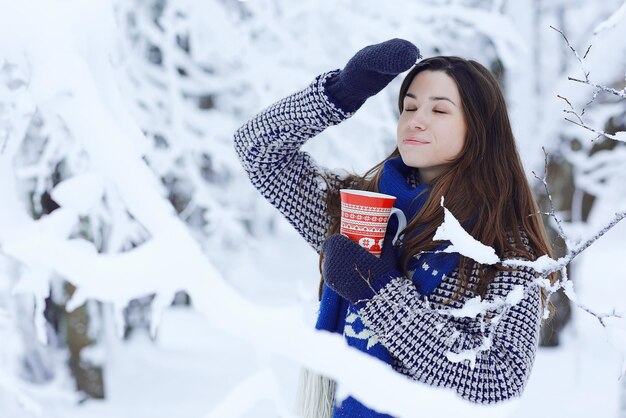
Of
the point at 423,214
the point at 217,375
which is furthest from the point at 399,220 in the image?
the point at 217,375

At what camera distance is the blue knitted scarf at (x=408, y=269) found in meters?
1.62

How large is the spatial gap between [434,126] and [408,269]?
39 centimetres

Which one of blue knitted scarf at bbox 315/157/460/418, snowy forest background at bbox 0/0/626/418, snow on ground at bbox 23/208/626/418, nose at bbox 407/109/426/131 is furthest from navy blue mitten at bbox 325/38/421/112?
snow on ground at bbox 23/208/626/418

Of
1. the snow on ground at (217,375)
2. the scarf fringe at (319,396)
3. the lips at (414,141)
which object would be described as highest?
the lips at (414,141)

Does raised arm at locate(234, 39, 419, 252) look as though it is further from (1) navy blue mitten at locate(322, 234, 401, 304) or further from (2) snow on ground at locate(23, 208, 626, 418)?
(2) snow on ground at locate(23, 208, 626, 418)

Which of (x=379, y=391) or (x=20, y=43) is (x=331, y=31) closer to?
(x=20, y=43)

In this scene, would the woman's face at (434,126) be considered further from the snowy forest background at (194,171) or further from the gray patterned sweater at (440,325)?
the snowy forest background at (194,171)

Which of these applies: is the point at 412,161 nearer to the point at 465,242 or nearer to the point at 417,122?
the point at 417,122

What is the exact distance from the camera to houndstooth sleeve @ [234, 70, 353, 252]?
181 cm

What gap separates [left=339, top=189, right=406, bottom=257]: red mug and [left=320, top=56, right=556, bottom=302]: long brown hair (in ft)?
0.37

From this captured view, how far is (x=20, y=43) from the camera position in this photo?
104cm

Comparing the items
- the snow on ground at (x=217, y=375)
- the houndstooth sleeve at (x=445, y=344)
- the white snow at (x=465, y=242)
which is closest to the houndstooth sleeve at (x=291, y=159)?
the houndstooth sleeve at (x=445, y=344)

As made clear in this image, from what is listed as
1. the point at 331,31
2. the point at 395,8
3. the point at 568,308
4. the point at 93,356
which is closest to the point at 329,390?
the point at 395,8

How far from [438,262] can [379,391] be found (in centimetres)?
92
